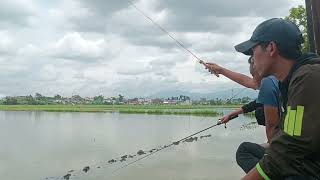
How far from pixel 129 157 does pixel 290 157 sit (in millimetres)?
24158

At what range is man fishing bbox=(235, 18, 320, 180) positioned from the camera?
2.16 meters

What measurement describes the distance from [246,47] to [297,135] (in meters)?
0.71

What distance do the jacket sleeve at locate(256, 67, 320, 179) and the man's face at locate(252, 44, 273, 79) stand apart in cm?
29

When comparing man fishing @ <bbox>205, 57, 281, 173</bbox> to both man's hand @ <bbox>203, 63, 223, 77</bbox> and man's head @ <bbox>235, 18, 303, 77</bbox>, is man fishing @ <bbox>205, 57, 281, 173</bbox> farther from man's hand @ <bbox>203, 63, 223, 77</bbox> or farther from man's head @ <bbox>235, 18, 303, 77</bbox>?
man's head @ <bbox>235, 18, 303, 77</bbox>

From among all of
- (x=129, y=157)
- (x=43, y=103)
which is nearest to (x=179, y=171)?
(x=129, y=157)

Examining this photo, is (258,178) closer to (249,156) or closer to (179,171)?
(249,156)

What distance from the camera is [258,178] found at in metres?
2.41

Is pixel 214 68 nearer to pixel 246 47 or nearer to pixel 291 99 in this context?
pixel 246 47

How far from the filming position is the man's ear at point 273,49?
8.20 ft

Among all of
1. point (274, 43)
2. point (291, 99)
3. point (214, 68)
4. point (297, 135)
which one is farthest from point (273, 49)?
point (214, 68)

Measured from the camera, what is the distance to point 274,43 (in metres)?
2.50

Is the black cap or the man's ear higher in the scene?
the black cap

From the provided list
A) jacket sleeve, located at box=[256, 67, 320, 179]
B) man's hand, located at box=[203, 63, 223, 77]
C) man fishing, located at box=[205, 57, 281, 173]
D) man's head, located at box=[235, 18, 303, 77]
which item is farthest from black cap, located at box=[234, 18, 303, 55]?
man's hand, located at box=[203, 63, 223, 77]

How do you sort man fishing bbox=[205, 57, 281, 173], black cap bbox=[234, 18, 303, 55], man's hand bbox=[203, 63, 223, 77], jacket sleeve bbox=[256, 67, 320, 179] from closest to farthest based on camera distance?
jacket sleeve bbox=[256, 67, 320, 179]
black cap bbox=[234, 18, 303, 55]
man fishing bbox=[205, 57, 281, 173]
man's hand bbox=[203, 63, 223, 77]
